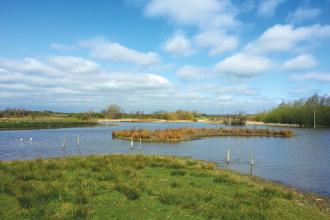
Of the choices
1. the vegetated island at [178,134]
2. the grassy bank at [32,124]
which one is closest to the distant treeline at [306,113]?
the vegetated island at [178,134]

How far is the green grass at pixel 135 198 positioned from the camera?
10.1 meters

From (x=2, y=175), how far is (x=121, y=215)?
25.5 ft

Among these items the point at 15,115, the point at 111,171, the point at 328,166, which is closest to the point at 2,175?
the point at 111,171

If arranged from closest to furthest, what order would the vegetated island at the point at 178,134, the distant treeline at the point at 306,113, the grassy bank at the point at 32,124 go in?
the vegetated island at the point at 178,134 → the grassy bank at the point at 32,124 → the distant treeline at the point at 306,113

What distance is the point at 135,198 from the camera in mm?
11844

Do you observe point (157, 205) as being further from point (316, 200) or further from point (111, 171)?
point (316, 200)

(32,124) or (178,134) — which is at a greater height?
(32,124)

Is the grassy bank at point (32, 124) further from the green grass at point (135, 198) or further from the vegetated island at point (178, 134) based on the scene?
the green grass at point (135, 198)

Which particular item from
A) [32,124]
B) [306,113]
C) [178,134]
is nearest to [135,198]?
[178,134]

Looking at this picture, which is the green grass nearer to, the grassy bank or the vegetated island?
the vegetated island

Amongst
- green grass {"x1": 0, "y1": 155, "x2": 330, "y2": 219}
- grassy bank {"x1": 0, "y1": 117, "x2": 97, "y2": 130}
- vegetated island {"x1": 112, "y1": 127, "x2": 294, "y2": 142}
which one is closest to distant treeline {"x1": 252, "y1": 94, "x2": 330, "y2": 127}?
vegetated island {"x1": 112, "y1": 127, "x2": 294, "y2": 142}

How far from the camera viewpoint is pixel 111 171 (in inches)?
661

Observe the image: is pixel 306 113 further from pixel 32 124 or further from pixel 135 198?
pixel 135 198

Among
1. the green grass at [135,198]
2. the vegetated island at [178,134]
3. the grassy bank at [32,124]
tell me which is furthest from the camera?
the grassy bank at [32,124]
